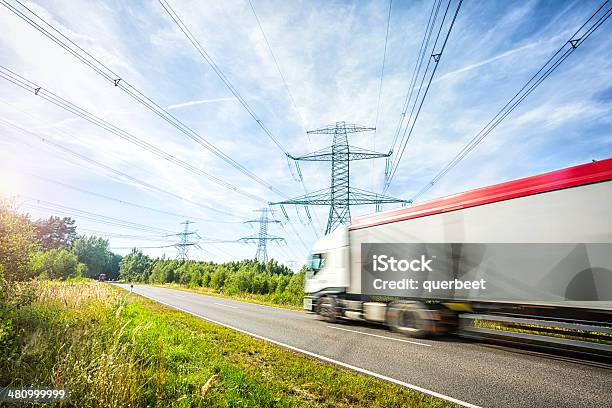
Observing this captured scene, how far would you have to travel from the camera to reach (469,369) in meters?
5.68

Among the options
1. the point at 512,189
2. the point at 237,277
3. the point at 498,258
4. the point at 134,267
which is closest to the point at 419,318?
the point at 498,258

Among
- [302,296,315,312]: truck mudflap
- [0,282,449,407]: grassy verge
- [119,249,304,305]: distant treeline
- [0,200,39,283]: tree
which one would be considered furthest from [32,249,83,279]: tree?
[0,282,449,407]: grassy verge

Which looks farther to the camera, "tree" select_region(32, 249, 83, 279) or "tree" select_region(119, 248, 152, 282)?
"tree" select_region(119, 248, 152, 282)

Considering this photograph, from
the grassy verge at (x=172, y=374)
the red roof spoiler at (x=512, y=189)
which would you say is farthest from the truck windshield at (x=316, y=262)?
the grassy verge at (x=172, y=374)

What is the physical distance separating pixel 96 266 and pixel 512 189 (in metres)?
119

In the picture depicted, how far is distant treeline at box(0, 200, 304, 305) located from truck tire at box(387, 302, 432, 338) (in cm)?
1017

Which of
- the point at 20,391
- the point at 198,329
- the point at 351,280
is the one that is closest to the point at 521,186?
the point at 351,280

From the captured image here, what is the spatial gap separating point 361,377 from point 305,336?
4.30m

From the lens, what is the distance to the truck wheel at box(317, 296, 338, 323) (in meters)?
12.3

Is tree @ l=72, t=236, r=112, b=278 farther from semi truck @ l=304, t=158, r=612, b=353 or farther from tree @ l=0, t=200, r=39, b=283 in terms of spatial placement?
semi truck @ l=304, t=158, r=612, b=353

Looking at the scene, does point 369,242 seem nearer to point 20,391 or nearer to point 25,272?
point 20,391

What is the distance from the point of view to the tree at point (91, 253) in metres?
90.9

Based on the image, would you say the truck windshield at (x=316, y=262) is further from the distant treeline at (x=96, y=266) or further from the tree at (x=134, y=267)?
the tree at (x=134, y=267)

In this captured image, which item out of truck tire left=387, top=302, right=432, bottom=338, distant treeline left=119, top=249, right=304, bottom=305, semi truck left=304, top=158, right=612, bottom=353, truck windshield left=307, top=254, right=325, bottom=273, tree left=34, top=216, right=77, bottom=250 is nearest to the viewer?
semi truck left=304, top=158, right=612, bottom=353
